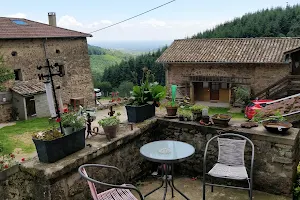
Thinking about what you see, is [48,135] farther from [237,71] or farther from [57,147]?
[237,71]

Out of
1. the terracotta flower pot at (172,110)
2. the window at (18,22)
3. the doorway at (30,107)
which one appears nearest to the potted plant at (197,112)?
the terracotta flower pot at (172,110)

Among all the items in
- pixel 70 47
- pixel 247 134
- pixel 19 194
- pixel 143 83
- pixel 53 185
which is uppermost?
pixel 70 47

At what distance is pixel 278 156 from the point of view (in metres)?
3.97

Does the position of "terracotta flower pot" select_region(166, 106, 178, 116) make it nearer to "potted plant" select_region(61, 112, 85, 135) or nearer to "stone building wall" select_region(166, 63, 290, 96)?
"potted plant" select_region(61, 112, 85, 135)

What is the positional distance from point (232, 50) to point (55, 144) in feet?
54.2

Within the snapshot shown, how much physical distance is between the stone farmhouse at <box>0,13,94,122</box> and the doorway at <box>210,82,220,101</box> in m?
8.61

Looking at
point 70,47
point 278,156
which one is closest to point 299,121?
point 278,156

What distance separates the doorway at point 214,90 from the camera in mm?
19000

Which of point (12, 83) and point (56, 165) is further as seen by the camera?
point (12, 83)

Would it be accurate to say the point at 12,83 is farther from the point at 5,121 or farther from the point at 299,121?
the point at 299,121

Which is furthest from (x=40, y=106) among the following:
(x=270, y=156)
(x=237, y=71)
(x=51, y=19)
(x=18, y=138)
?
(x=270, y=156)

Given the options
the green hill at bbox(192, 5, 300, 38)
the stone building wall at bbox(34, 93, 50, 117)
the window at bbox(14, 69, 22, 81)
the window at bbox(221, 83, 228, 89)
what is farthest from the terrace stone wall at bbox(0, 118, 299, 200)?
the green hill at bbox(192, 5, 300, 38)

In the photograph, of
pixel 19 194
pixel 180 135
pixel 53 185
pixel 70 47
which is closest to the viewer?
pixel 53 185

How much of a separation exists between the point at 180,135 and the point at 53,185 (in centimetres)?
240
